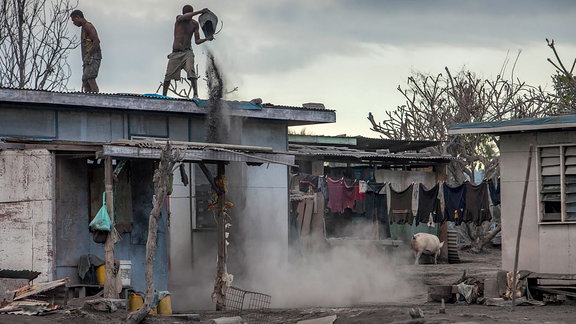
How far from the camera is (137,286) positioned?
19.3 m

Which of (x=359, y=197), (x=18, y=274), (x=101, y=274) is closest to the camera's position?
(x=18, y=274)

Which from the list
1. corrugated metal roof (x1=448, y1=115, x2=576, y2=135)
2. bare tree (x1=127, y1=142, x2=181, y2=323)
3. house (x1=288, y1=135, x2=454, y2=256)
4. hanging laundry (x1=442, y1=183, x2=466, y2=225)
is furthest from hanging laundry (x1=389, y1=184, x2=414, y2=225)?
bare tree (x1=127, y1=142, x2=181, y2=323)

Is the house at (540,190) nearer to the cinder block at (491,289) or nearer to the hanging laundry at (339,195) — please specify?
the cinder block at (491,289)

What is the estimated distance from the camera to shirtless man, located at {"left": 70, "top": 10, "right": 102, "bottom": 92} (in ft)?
72.3

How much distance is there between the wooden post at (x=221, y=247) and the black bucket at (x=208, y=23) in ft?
11.6

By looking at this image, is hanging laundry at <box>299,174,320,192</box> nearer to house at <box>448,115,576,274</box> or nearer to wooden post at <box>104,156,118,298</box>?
house at <box>448,115,576,274</box>

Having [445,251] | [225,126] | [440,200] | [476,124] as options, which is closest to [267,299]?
[225,126]

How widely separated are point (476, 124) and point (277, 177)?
17.3 ft

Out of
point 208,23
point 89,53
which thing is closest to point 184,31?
point 208,23

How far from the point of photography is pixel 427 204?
2928 centimetres

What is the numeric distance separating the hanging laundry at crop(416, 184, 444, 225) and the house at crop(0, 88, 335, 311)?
647 cm

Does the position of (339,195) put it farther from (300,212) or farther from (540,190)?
(540,190)

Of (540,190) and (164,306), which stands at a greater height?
(540,190)

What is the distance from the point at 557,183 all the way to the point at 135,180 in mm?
7483
